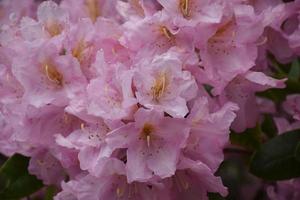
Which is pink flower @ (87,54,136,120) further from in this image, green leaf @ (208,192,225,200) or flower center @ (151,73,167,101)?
green leaf @ (208,192,225,200)

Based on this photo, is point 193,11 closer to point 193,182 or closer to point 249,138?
point 193,182

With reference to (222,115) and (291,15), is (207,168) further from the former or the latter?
(291,15)

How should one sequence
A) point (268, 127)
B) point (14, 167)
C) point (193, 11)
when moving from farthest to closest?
point (268, 127) → point (14, 167) → point (193, 11)

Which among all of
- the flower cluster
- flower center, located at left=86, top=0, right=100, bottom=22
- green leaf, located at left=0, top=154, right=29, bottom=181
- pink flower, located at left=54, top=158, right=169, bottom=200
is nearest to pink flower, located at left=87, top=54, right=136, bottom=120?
the flower cluster

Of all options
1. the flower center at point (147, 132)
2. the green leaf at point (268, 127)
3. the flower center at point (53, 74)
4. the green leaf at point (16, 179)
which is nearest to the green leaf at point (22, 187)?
the green leaf at point (16, 179)

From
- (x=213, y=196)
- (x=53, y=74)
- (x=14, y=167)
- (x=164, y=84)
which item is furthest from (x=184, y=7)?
(x=14, y=167)

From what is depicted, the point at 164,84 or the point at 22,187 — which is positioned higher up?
the point at 164,84

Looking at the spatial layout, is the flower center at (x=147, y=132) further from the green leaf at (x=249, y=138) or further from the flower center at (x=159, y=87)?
the green leaf at (x=249, y=138)
